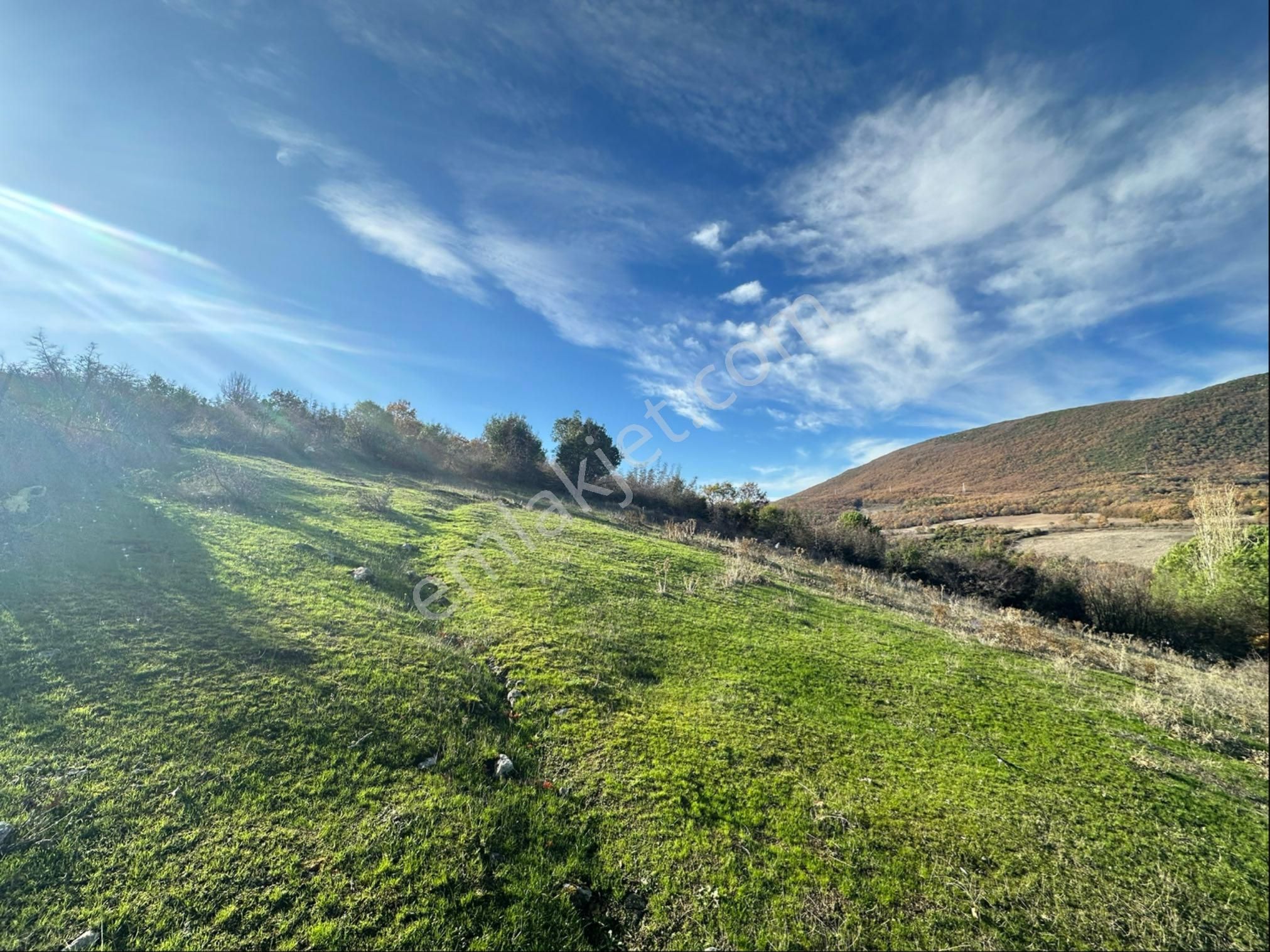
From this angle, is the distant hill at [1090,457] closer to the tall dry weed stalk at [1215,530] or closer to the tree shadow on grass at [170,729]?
the tall dry weed stalk at [1215,530]

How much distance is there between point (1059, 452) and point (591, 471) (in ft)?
216

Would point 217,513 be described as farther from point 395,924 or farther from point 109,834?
point 395,924

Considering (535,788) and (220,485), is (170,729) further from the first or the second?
(220,485)

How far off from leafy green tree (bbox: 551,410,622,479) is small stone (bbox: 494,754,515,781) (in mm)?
29733

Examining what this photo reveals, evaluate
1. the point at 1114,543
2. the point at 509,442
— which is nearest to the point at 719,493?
the point at 509,442

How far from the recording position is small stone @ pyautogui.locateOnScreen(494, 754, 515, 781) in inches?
190

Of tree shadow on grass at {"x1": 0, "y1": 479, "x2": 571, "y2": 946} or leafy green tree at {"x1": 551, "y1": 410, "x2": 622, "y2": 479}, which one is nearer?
tree shadow on grass at {"x1": 0, "y1": 479, "x2": 571, "y2": 946}

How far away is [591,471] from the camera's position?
35031 millimetres

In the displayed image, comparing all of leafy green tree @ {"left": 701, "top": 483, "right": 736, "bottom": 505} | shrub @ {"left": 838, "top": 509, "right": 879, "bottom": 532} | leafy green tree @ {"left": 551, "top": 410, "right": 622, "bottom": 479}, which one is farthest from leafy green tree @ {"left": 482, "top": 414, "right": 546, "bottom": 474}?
shrub @ {"left": 838, "top": 509, "right": 879, "bottom": 532}

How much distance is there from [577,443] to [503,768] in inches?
1187

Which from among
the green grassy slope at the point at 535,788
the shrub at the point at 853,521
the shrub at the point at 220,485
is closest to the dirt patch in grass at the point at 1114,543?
the shrub at the point at 853,521

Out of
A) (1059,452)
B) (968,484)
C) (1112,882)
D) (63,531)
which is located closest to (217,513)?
(63,531)

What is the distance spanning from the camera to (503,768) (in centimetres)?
486

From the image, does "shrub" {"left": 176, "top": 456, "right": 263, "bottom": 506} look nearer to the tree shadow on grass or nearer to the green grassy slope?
the green grassy slope
